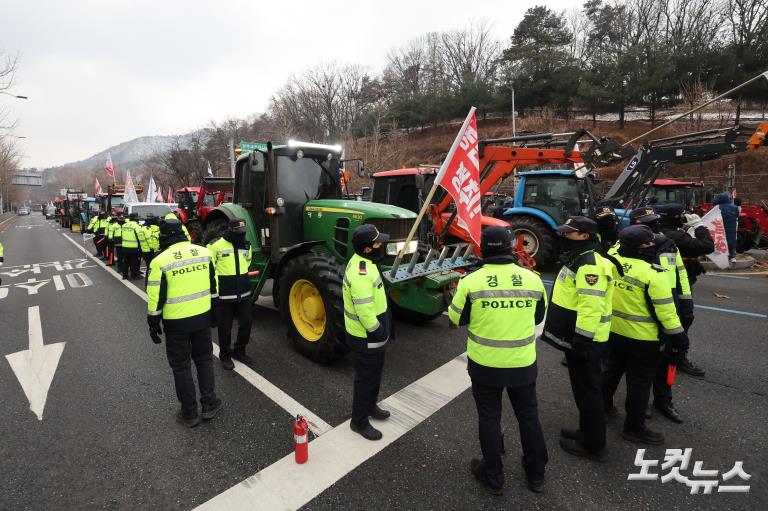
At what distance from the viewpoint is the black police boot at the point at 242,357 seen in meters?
4.65

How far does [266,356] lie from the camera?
15.9 feet

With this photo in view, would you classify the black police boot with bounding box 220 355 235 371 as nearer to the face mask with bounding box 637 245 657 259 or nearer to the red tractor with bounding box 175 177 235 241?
the red tractor with bounding box 175 177 235 241

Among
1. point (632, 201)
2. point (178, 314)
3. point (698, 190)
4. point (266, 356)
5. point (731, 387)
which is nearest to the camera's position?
point (178, 314)

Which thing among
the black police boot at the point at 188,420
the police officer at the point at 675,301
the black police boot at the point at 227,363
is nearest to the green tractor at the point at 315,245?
the black police boot at the point at 227,363

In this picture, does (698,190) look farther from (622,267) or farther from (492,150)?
(622,267)

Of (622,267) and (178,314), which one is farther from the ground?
(622,267)

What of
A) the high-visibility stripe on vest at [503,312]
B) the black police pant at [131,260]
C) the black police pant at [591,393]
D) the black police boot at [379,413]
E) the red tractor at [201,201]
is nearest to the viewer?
the high-visibility stripe on vest at [503,312]

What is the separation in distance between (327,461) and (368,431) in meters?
0.42

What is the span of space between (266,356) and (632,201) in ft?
33.1

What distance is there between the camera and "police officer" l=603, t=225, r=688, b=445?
2924mm

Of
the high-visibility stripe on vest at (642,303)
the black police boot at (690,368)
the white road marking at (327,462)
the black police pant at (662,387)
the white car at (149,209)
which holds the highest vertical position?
the white car at (149,209)

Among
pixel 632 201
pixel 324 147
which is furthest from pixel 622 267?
pixel 632 201

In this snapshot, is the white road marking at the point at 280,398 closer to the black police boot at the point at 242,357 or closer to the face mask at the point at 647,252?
the black police boot at the point at 242,357

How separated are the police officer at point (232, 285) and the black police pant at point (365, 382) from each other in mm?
2005
